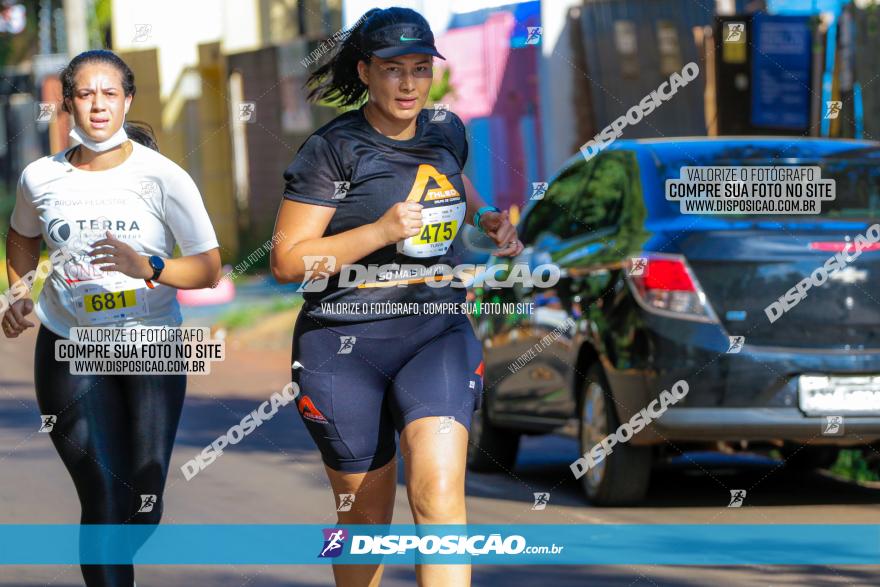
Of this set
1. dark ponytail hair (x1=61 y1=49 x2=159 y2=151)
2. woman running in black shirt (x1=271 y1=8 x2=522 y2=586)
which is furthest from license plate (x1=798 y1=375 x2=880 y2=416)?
dark ponytail hair (x1=61 y1=49 x2=159 y2=151)

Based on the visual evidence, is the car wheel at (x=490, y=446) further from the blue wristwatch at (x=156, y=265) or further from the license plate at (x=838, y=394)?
the blue wristwatch at (x=156, y=265)

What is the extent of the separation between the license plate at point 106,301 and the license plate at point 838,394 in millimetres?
3486

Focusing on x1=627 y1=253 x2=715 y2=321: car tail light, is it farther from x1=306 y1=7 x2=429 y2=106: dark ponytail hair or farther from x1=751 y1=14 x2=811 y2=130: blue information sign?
x1=751 y1=14 x2=811 y2=130: blue information sign

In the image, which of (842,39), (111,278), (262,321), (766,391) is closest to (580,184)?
(766,391)

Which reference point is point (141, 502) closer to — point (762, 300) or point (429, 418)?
point (429, 418)

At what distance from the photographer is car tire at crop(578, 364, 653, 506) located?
25.8 feet

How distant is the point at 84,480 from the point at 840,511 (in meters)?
4.17

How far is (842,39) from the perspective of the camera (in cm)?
1694

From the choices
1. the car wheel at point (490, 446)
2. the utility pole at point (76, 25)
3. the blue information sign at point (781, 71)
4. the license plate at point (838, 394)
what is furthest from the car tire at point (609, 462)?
the utility pole at point (76, 25)

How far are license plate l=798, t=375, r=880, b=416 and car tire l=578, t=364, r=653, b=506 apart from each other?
32.6 inches

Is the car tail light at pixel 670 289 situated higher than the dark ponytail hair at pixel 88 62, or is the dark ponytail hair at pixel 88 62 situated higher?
the dark ponytail hair at pixel 88 62

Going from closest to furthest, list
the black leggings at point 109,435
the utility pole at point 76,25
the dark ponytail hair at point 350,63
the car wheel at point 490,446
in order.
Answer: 1. the dark ponytail hair at point 350,63
2. the black leggings at point 109,435
3. the car wheel at point 490,446
4. the utility pole at point 76,25

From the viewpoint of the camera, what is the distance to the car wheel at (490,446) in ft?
31.2

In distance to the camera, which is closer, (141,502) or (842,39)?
(141,502)
